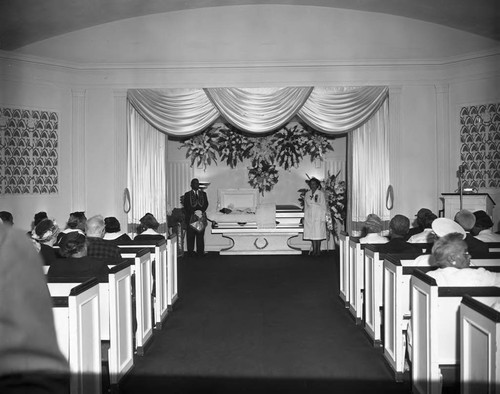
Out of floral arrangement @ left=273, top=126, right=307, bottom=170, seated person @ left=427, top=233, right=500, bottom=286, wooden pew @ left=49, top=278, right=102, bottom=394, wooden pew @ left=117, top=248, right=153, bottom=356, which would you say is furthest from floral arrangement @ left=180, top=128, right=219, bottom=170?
seated person @ left=427, top=233, right=500, bottom=286

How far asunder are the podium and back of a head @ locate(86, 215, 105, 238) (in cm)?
454

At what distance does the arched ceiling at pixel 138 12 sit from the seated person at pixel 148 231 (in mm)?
3119

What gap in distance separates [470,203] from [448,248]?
4.25 metres

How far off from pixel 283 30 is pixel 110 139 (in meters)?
2.92

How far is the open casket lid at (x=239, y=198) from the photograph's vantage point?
37.3 ft

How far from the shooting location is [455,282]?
3.08 m

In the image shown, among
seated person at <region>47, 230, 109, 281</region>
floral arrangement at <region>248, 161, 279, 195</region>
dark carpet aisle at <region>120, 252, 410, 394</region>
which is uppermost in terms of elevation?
floral arrangement at <region>248, 161, 279, 195</region>

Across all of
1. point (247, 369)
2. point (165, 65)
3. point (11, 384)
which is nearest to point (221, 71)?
point (165, 65)

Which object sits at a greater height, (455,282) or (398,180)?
(398,180)

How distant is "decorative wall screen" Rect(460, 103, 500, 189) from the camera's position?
7770 millimetres

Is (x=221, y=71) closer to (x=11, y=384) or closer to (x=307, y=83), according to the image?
(x=307, y=83)

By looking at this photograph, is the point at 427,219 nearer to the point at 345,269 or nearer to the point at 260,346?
the point at 345,269

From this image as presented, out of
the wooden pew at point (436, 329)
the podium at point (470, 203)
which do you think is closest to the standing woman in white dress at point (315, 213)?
the podium at point (470, 203)

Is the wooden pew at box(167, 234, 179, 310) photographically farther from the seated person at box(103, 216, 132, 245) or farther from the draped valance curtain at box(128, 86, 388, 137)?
the draped valance curtain at box(128, 86, 388, 137)
